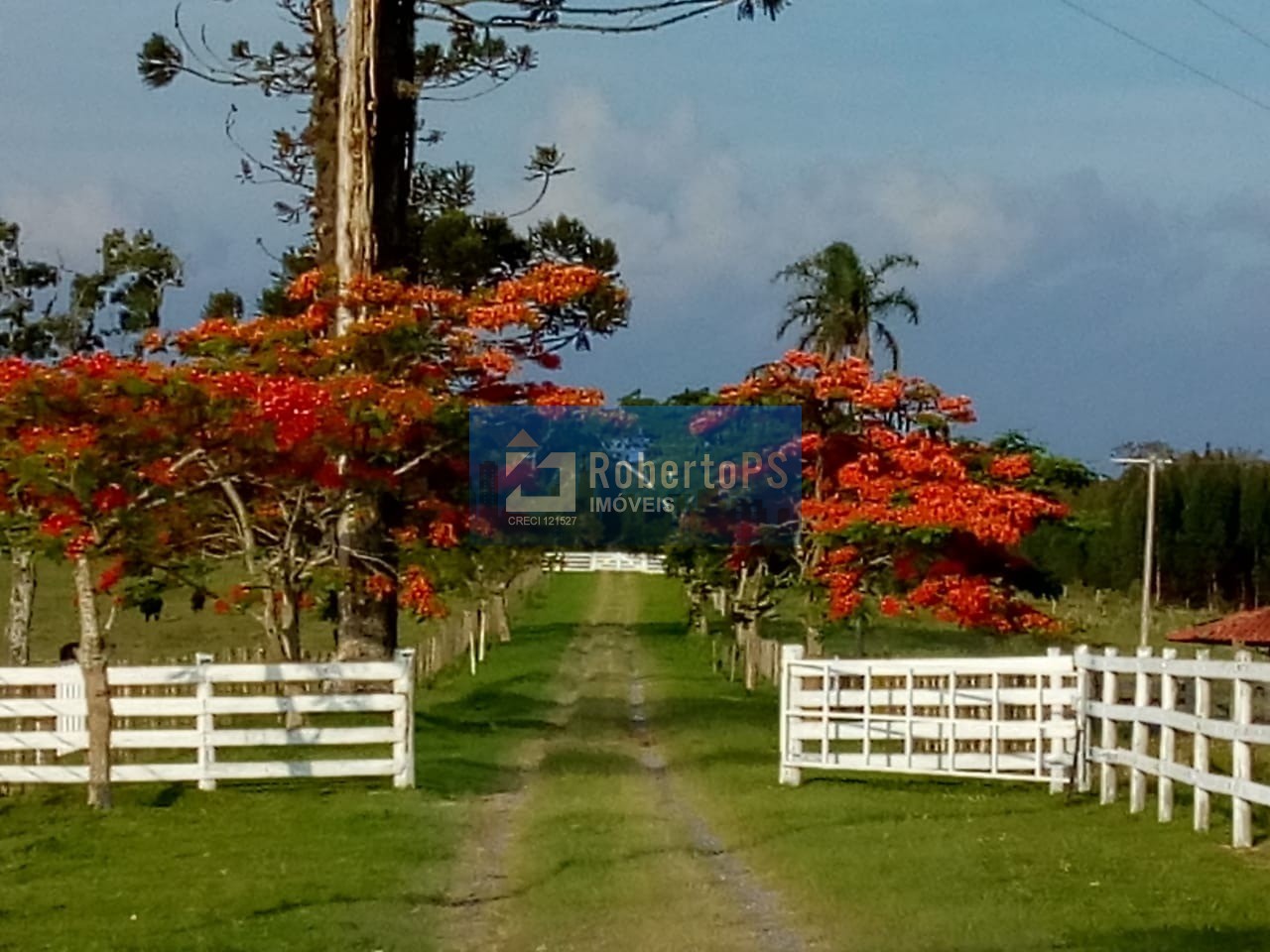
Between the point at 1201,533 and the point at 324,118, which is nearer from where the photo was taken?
the point at 324,118

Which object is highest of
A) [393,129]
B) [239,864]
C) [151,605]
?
[393,129]

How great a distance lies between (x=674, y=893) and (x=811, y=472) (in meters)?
17.5

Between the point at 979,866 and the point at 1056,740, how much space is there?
4.66m

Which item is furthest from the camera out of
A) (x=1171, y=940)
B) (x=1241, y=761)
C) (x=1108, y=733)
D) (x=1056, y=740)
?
(x=1056, y=740)

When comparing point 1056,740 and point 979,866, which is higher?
point 1056,740

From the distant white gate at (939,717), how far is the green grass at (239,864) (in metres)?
3.06

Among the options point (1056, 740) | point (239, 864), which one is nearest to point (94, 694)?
point (239, 864)

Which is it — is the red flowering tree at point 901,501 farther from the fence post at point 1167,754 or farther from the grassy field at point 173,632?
the grassy field at point 173,632


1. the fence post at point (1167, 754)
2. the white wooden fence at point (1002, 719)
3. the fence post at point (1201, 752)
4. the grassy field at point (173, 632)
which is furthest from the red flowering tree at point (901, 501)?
the grassy field at point (173, 632)

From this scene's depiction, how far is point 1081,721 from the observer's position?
53.2ft

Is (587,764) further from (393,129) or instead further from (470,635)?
(470,635)

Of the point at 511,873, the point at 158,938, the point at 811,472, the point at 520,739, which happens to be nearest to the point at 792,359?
the point at 811,472

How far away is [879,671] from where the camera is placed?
1697 cm

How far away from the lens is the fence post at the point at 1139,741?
1455 centimetres
